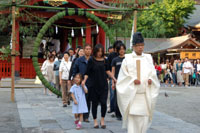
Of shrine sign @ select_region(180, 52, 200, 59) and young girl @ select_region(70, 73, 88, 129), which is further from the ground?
shrine sign @ select_region(180, 52, 200, 59)

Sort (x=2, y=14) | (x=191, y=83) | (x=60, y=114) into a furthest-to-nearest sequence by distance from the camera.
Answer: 1. (x=191, y=83)
2. (x=2, y=14)
3. (x=60, y=114)

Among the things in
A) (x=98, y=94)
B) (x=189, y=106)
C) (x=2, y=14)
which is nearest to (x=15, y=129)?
(x=98, y=94)

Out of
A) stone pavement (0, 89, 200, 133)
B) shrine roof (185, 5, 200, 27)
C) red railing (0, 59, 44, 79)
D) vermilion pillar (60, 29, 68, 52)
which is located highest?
shrine roof (185, 5, 200, 27)

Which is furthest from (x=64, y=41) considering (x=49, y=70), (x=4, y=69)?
(x=49, y=70)

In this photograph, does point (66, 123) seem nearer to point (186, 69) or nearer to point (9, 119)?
point (9, 119)

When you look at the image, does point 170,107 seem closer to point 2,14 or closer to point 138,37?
point 138,37

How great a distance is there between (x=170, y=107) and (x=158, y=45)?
27886 millimetres

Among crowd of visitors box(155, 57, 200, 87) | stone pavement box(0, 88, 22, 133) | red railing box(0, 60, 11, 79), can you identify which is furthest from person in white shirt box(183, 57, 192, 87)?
stone pavement box(0, 88, 22, 133)

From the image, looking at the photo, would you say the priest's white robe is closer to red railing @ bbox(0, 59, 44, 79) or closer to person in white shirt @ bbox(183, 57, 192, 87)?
red railing @ bbox(0, 59, 44, 79)

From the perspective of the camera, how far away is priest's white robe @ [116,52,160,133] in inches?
197

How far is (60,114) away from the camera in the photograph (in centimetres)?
847

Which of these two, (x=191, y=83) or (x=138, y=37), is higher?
(x=138, y=37)

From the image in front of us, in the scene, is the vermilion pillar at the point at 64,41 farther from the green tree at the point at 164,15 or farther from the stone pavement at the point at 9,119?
the stone pavement at the point at 9,119

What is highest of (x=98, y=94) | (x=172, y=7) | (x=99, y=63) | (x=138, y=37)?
(x=172, y=7)
